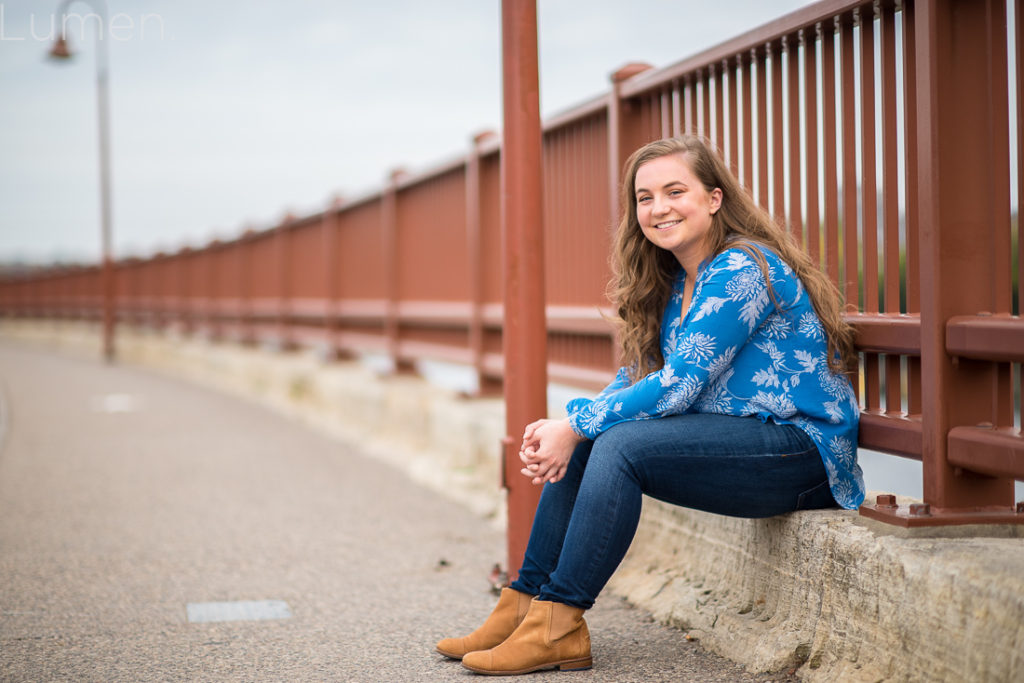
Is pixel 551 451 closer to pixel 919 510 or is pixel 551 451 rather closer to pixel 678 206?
pixel 678 206

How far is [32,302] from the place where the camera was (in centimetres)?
3453

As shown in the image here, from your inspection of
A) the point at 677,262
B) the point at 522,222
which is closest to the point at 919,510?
the point at 677,262

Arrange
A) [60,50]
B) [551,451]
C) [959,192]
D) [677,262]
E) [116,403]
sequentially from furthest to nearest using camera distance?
[60,50]
[116,403]
[677,262]
[551,451]
[959,192]

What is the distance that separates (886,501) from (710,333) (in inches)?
25.6

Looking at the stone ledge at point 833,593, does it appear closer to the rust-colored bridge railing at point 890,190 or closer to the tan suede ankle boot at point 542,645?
the rust-colored bridge railing at point 890,190

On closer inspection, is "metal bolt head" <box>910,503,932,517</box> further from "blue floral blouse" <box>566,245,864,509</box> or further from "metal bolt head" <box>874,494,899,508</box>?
"blue floral blouse" <box>566,245,864,509</box>

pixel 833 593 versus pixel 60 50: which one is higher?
pixel 60 50

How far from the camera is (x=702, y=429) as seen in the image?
3.04m

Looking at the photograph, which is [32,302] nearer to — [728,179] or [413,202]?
[413,202]

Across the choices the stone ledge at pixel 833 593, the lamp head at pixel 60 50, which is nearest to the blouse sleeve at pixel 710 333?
the stone ledge at pixel 833 593

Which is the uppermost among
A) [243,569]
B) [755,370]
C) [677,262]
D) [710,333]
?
[677,262]

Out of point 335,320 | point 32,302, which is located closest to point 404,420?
point 335,320

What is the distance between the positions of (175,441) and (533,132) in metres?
5.88

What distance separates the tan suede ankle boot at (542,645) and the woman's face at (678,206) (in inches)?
45.2
